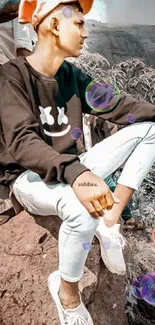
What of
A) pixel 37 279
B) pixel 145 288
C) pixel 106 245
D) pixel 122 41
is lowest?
pixel 122 41

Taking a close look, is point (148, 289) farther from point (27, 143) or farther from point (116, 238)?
point (27, 143)

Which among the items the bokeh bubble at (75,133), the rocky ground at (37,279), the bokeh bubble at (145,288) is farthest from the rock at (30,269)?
the bokeh bubble at (145,288)

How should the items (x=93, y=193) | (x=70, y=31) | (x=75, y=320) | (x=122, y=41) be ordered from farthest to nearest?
1. (x=122, y=41)
2. (x=70, y=31)
3. (x=75, y=320)
4. (x=93, y=193)

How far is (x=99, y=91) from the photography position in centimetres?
120

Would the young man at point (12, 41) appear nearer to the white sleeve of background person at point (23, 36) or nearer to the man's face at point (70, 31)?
the white sleeve of background person at point (23, 36)

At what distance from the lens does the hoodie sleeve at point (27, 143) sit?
2.96 ft

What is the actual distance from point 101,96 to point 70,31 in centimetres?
19

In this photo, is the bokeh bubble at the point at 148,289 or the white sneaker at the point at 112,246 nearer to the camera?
the white sneaker at the point at 112,246

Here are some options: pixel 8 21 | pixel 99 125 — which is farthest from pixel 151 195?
pixel 8 21

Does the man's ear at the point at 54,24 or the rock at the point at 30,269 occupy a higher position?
the man's ear at the point at 54,24

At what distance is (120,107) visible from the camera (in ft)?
3.89

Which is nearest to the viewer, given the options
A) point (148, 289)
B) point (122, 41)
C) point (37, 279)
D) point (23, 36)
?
point (37, 279)

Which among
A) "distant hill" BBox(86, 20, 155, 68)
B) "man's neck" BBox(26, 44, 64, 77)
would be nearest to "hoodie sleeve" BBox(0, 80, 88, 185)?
"man's neck" BBox(26, 44, 64, 77)

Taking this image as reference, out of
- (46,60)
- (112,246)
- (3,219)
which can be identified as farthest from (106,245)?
(46,60)
